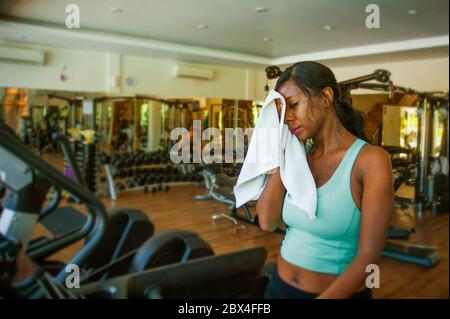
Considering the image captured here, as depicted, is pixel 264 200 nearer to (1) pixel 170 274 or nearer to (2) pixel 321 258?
(2) pixel 321 258

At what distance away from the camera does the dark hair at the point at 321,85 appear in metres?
0.47

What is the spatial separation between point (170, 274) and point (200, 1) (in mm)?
972

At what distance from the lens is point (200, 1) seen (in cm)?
60

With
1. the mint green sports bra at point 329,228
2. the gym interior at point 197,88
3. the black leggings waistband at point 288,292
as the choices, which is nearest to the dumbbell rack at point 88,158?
the gym interior at point 197,88

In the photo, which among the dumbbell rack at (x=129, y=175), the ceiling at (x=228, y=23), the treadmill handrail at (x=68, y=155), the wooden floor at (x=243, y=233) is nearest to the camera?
the ceiling at (x=228, y=23)

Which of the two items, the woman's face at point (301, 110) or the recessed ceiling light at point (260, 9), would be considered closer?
the woman's face at point (301, 110)

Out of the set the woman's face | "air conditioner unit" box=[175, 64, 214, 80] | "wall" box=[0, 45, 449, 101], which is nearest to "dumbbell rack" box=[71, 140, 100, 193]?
"wall" box=[0, 45, 449, 101]

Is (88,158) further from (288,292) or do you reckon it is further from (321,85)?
(321,85)

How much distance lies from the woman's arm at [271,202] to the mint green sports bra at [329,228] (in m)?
0.01

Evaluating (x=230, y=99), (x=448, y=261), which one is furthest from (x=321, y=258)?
(x=448, y=261)

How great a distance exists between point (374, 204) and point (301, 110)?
148 millimetres

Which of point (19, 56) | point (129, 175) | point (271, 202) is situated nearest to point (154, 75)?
point (19, 56)

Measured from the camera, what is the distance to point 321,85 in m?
0.47

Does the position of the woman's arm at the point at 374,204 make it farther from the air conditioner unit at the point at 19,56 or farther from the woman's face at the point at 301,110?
the air conditioner unit at the point at 19,56
